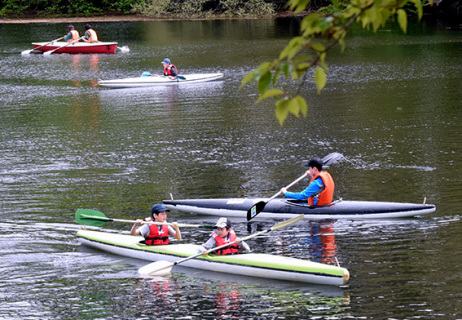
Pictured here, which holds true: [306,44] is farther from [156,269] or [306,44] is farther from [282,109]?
[156,269]

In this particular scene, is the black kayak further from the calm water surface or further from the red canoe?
the red canoe

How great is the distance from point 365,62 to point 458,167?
15341mm

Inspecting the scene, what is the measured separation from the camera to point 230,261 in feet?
34.0

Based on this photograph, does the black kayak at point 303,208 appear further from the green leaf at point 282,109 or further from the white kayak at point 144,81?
the white kayak at point 144,81

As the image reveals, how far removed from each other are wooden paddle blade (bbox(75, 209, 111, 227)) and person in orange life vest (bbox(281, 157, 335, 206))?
326 centimetres

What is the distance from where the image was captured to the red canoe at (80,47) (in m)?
34.9

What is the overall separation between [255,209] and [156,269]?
2724 mm

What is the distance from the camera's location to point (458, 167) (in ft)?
50.0

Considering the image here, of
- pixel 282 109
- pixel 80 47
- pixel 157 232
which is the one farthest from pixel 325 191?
pixel 80 47

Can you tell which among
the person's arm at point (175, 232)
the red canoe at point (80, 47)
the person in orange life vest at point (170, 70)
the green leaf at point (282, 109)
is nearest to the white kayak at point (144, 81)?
the person in orange life vest at point (170, 70)

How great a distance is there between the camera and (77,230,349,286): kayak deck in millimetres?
9672

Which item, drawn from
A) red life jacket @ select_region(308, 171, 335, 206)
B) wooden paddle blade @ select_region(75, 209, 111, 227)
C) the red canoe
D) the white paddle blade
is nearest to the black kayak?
red life jacket @ select_region(308, 171, 335, 206)

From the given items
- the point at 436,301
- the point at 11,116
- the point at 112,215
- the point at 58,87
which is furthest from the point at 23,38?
the point at 436,301

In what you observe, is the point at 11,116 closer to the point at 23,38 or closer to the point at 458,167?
the point at 458,167
